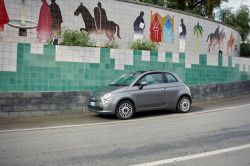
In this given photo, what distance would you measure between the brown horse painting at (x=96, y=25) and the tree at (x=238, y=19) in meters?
25.1

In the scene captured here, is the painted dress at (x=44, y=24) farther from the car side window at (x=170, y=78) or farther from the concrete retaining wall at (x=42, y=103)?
the car side window at (x=170, y=78)

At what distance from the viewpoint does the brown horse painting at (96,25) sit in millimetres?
16797

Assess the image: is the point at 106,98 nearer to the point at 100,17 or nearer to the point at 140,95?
the point at 140,95

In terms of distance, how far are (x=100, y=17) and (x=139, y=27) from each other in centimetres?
251

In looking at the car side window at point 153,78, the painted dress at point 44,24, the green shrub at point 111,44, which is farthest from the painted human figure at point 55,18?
the car side window at point 153,78

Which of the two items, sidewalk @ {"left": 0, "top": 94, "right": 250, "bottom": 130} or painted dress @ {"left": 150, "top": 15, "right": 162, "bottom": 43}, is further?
painted dress @ {"left": 150, "top": 15, "right": 162, "bottom": 43}

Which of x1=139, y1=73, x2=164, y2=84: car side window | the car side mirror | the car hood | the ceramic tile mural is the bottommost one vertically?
the car hood

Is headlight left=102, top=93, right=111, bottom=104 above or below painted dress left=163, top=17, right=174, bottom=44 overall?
below

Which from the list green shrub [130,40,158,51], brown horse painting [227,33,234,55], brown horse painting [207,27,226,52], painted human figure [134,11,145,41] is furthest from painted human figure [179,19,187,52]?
brown horse painting [227,33,234,55]

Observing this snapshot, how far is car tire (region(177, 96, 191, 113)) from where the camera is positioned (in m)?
13.0

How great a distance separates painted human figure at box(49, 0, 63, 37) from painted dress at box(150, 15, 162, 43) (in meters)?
5.57

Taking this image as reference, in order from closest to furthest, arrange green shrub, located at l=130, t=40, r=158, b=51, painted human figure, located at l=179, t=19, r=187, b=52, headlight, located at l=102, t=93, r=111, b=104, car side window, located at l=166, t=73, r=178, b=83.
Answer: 1. headlight, located at l=102, t=93, r=111, b=104
2. car side window, located at l=166, t=73, r=178, b=83
3. green shrub, located at l=130, t=40, r=158, b=51
4. painted human figure, located at l=179, t=19, r=187, b=52

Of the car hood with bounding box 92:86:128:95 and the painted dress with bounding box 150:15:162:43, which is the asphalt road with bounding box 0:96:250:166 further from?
the painted dress with bounding box 150:15:162:43

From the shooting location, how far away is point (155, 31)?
19.7m
